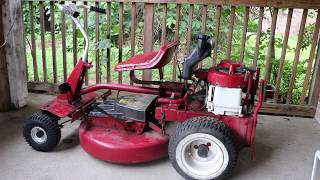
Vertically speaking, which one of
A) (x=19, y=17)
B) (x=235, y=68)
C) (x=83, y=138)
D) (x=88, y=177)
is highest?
(x=19, y=17)

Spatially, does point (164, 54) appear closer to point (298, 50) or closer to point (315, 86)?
point (298, 50)

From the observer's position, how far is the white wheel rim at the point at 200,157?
2.49 meters

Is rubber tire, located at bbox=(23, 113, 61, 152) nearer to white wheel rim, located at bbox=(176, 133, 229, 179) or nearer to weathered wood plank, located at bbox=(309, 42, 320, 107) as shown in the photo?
white wheel rim, located at bbox=(176, 133, 229, 179)

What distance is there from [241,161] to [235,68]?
2.69ft

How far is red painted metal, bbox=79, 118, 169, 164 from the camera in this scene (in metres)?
2.66

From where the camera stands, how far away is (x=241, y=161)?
2912mm

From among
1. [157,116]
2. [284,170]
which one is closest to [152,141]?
[157,116]

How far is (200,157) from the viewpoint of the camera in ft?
8.56

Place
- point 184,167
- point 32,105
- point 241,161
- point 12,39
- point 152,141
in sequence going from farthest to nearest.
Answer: point 32,105 < point 12,39 < point 241,161 < point 152,141 < point 184,167

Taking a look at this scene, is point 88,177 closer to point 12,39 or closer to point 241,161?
point 241,161

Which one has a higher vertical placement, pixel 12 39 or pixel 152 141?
pixel 12 39

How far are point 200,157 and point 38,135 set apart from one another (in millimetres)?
1340

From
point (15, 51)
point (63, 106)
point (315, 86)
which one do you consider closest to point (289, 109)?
point (315, 86)

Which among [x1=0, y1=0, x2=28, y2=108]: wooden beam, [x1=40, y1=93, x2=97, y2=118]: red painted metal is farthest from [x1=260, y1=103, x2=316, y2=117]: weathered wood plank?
[x1=0, y1=0, x2=28, y2=108]: wooden beam
